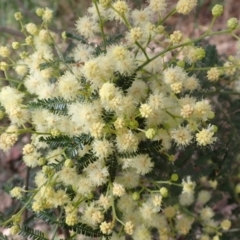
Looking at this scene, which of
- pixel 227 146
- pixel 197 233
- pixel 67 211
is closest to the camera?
pixel 67 211

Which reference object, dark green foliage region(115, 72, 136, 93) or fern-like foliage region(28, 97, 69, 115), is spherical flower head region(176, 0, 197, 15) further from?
fern-like foliage region(28, 97, 69, 115)

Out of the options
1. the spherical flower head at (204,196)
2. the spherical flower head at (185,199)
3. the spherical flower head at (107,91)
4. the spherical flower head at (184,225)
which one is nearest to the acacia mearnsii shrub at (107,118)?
the spherical flower head at (107,91)

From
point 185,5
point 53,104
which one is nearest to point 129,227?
point 53,104

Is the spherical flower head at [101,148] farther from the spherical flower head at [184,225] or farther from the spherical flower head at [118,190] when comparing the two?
the spherical flower head at [184,225]

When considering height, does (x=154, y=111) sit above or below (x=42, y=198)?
above

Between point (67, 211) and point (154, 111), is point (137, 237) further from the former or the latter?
point (154, 111)

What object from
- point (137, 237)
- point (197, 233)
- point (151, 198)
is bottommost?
point (197, 233)

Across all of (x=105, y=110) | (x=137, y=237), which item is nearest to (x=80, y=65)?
(x=105, y=110)

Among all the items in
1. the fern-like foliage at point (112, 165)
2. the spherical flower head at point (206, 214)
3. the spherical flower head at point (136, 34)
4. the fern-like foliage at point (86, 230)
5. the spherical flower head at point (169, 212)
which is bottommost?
the spherical flower head at point (206, 214)
